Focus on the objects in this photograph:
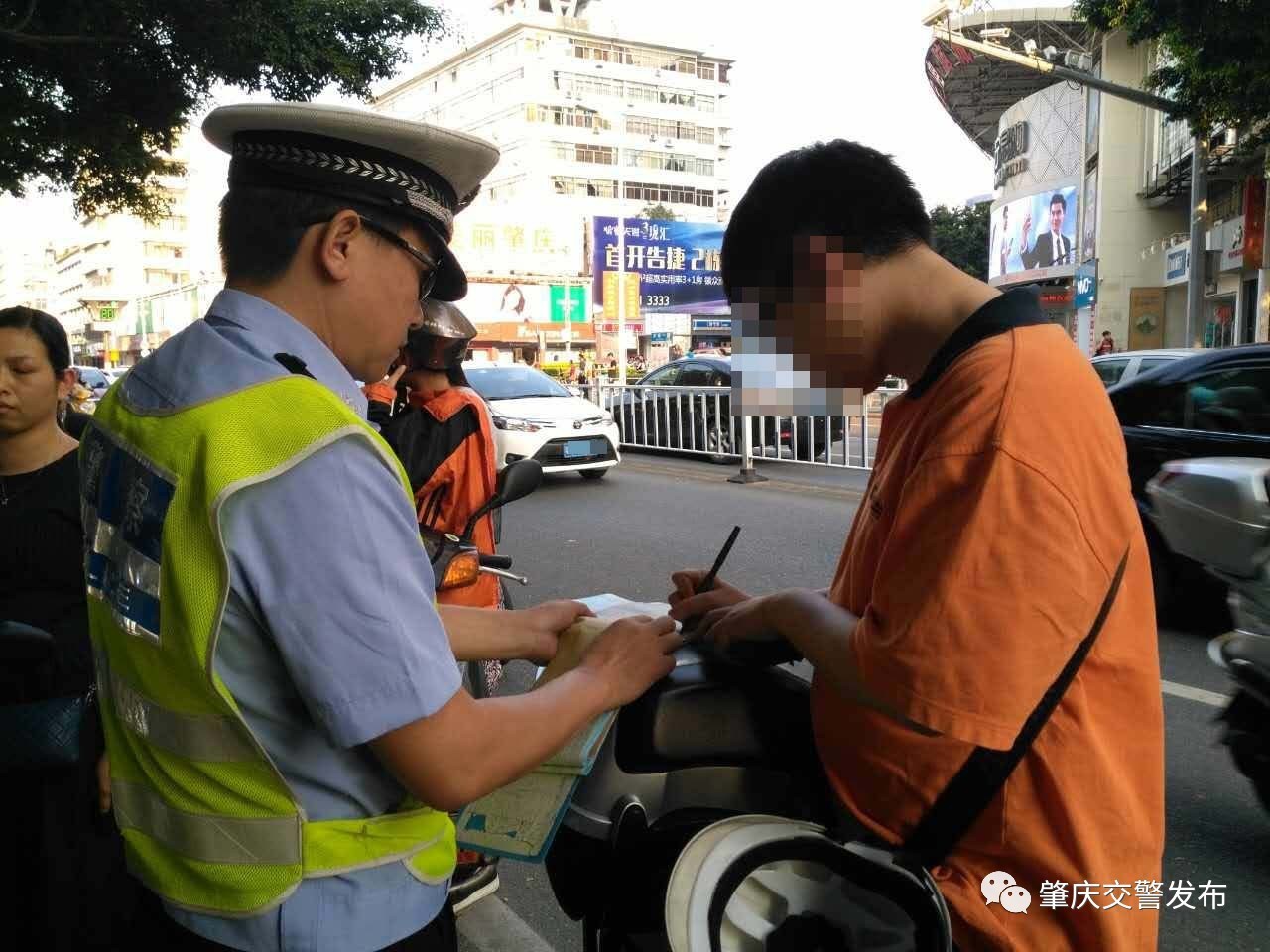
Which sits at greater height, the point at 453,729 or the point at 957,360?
the point at 957,360

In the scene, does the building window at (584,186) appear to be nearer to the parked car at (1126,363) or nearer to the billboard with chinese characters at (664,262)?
the billboard with chinese characters at (664,262)

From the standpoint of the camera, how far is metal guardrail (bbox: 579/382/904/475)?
1166cm

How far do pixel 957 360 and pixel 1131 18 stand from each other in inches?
480

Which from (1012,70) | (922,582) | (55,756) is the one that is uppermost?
(1012,70)

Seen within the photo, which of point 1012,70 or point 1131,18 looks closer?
point 1131,18

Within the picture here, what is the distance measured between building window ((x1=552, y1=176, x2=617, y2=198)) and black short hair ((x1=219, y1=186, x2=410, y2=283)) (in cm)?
7366

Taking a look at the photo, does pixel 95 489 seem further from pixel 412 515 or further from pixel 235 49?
pixel 235 49

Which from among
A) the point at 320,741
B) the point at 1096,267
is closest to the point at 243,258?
the point at 320,741

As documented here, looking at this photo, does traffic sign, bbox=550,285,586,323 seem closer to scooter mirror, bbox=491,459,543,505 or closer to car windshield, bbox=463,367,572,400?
car windshield, bbox=463,367,572,400

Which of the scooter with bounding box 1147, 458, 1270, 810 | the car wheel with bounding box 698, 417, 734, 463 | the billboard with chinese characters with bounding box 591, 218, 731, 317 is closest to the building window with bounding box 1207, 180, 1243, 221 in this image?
the billboard with chinese characters with bounding box 591, 218, 731, 317

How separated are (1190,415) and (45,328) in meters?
5.43

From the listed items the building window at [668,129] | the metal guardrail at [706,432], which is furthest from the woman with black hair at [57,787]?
the building window at [668,129]

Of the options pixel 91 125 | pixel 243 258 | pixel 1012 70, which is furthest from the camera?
pixel 1012 70

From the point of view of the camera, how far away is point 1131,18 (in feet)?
36.2
